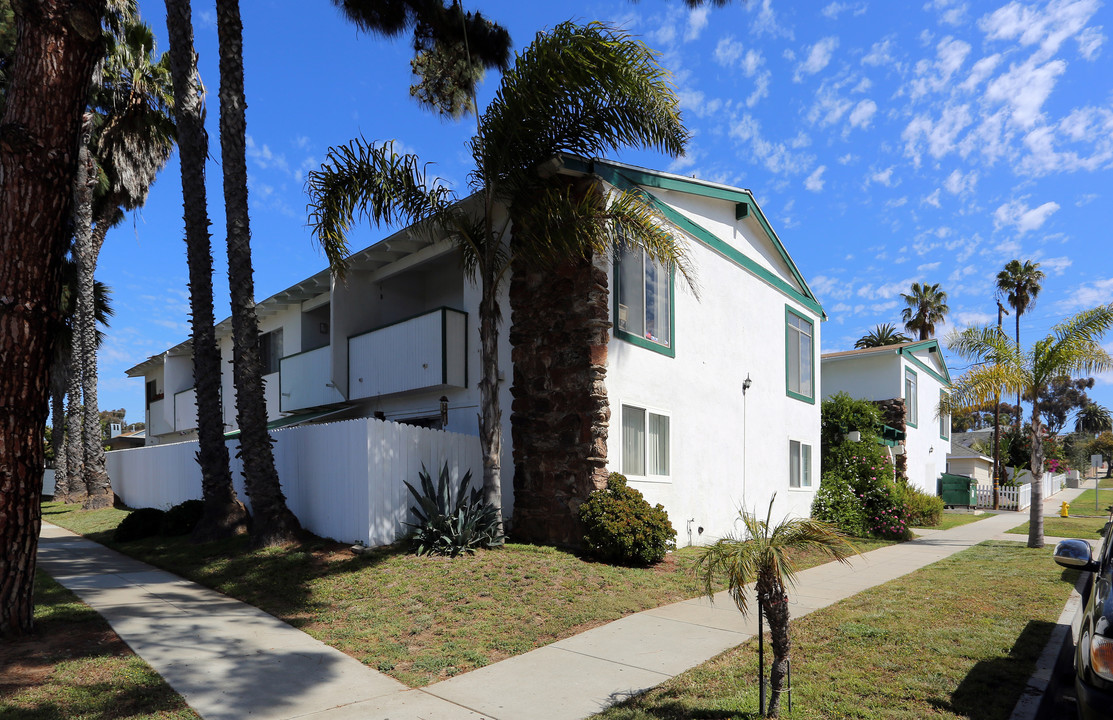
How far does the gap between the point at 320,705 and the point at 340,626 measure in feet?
6.80

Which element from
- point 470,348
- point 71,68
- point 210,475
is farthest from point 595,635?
point 210,475

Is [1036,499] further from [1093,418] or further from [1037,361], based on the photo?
[1093,418]

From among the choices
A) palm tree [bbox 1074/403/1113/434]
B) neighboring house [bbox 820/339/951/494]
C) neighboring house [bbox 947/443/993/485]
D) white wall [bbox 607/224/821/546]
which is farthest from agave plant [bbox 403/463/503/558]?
palm tree [bbox 1074/403/1113/434]

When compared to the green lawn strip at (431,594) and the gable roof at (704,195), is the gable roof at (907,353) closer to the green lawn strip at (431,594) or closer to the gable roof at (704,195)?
the gable roof at (704,195)

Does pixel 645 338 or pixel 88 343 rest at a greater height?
pixel 88 343

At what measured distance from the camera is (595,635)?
7398mm

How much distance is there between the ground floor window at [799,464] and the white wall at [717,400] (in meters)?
0.24

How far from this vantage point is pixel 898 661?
6328 mm

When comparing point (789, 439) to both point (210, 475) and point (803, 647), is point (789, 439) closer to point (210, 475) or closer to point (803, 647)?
point (803, 647)

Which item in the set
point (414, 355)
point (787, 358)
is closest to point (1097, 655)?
point (414, 355)

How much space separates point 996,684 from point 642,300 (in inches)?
306

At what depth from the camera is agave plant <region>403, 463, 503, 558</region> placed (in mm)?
9961

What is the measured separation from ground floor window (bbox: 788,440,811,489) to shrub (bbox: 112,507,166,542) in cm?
1382

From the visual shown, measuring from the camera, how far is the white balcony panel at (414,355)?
12453 millimetres
